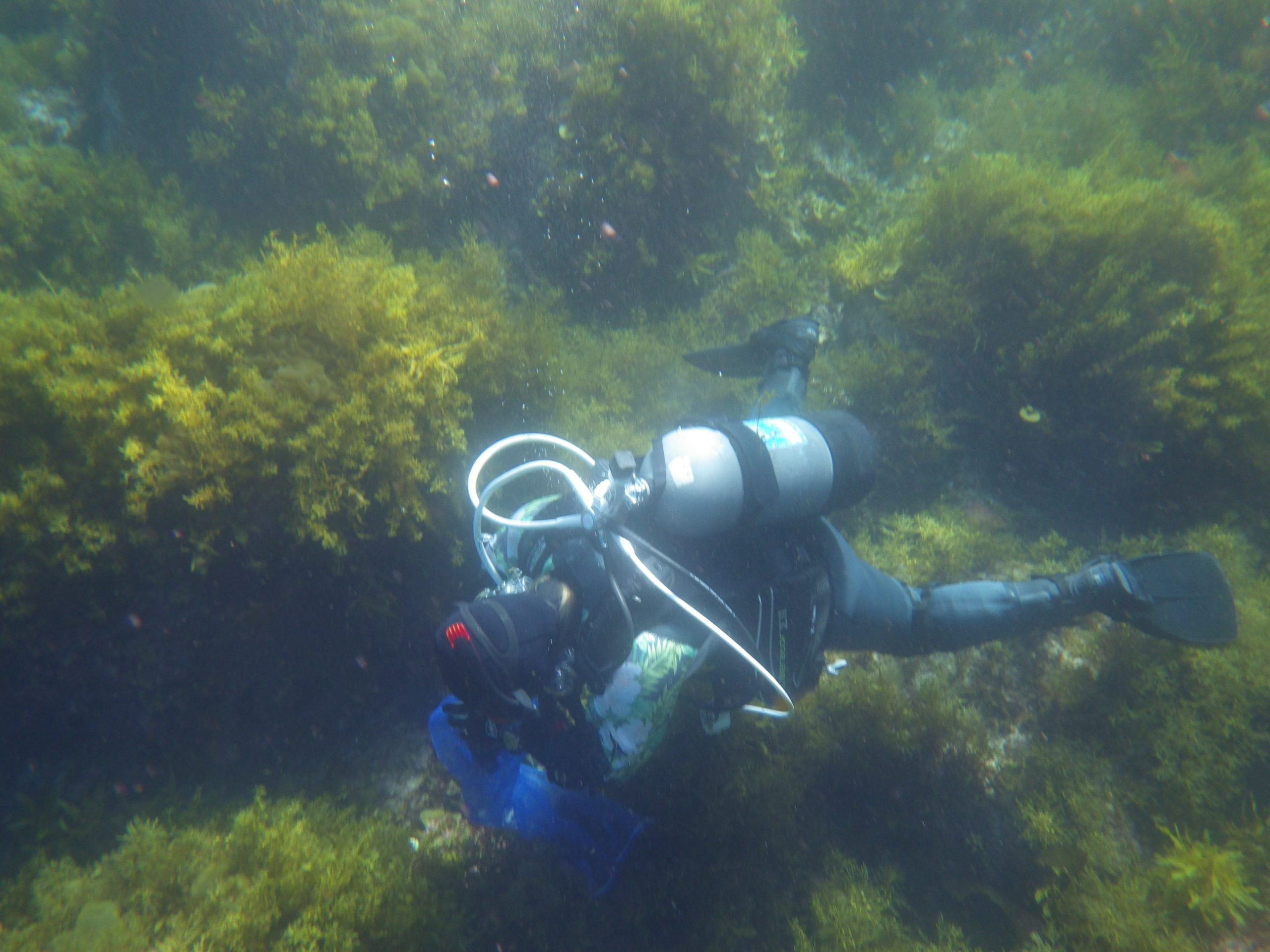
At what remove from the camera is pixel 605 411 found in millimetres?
4750

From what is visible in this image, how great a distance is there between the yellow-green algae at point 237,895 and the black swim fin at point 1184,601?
176 inches

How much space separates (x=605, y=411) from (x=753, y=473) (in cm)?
225

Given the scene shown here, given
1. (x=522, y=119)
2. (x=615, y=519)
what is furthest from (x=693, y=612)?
(x=522, y=119)

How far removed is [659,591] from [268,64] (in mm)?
6583

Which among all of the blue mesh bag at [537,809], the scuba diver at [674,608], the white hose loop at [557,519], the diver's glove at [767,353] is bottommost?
the blue mesh bag at [537,809]

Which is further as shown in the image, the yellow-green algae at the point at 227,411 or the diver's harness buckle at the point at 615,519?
the yellow-green algae at the point at 227,411

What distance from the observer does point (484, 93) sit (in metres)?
5.38

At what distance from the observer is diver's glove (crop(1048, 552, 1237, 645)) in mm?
3473

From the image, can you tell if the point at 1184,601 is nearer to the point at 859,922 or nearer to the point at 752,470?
the point at 859,922

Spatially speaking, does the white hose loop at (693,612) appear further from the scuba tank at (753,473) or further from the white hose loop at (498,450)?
the white hose loop at (498,450)

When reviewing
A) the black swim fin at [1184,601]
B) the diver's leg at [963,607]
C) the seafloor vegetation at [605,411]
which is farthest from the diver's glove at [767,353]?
the black swim fin at [1184,601]

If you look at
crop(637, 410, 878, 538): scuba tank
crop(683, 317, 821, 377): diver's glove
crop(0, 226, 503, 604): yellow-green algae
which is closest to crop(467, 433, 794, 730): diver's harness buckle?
crop(637, 410, 878, 538): scuba tank

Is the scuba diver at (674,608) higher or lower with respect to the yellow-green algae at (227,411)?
lower

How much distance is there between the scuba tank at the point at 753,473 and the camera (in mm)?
2600
